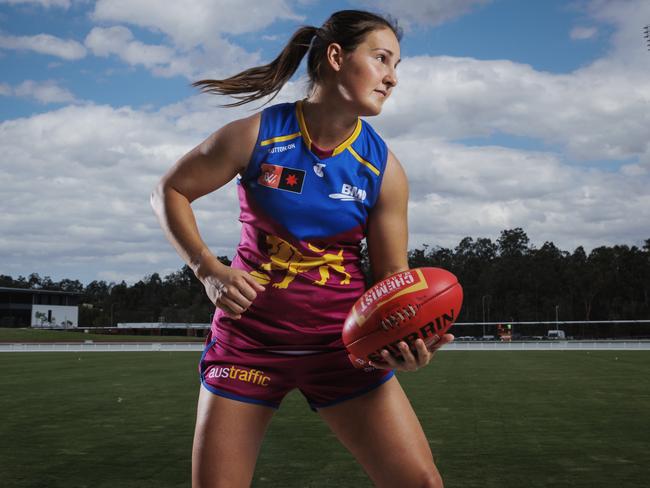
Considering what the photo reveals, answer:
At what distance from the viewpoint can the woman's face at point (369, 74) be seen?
2873 mm

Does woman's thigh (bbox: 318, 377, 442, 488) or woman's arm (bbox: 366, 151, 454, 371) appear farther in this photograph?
woman's arm (bbox: 366, 151, 454, 371)

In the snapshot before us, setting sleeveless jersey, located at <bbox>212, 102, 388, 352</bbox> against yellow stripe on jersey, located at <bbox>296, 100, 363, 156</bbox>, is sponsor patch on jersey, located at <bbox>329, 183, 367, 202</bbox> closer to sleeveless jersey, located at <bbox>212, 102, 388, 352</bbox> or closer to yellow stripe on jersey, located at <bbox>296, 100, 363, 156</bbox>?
sleeveless jersey, located at <bbox>212, 102, 388, 352</bbox>

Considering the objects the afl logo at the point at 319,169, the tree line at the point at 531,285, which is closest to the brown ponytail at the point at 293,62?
the afl logo at the point at 319,169

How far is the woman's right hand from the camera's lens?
8.42 feet

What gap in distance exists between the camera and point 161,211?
9.63 ft

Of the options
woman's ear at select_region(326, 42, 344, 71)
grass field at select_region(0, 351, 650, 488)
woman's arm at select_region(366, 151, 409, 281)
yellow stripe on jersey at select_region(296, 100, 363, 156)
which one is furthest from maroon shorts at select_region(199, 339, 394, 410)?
grass field at select_region(0, 351, 650, 488)

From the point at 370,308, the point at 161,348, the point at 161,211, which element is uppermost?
the point at 161,211

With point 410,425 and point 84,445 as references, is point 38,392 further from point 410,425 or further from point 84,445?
point 410,425

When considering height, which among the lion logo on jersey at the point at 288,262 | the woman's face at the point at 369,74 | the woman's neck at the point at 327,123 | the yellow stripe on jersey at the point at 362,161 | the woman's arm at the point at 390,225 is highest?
the woman's face at the point at 369,74

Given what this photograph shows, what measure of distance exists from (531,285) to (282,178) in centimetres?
10756

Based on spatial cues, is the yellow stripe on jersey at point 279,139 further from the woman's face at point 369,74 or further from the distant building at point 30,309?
the distant building at point 30,309

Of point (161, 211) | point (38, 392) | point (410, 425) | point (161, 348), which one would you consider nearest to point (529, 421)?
point (410, 425)

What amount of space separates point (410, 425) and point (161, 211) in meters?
1.32

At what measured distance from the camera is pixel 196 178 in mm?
2945
